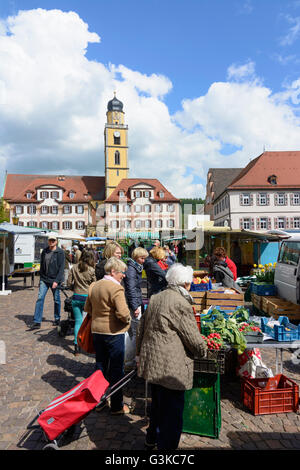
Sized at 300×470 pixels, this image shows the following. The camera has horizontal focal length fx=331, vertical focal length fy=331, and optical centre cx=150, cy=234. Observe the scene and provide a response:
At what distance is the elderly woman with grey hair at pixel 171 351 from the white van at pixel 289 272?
472cm

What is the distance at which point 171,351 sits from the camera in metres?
2.61

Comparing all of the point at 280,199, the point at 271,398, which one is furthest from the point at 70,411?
the point at 280,199

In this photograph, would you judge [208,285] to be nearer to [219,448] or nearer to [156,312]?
[219,448]

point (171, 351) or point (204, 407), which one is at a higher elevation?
point (171, 351)

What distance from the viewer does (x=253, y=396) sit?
370 cm

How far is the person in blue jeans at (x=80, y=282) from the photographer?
5562 mm

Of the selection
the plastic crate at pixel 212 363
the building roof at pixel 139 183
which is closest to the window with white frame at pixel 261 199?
the building roof at pixel 139 183

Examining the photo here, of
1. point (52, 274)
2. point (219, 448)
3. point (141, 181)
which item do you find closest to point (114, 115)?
point (141, 181)

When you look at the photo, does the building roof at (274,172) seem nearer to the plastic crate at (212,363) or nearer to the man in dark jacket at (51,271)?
the man in dark jacket at (51,271)

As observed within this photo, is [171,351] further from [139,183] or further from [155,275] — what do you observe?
[139,183]

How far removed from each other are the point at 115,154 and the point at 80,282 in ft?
205

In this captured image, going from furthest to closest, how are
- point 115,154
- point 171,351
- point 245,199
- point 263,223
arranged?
point 115,154 < point 263,223 < point 245,199 < point 171,351

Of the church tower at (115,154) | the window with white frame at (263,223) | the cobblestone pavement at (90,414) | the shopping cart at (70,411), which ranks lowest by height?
the cobblestone pavement at (90,414)
